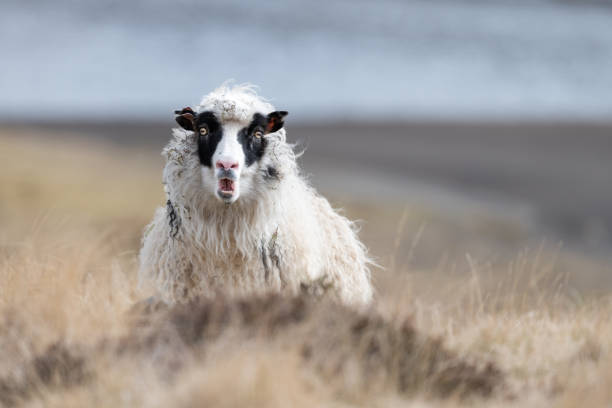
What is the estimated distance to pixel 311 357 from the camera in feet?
16.7

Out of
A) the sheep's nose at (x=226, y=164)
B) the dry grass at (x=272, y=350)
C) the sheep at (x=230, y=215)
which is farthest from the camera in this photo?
the sheep at (x=230, y=215)

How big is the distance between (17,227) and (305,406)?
19.6m

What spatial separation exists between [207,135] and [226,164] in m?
0.48

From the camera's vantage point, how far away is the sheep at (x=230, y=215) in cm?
697

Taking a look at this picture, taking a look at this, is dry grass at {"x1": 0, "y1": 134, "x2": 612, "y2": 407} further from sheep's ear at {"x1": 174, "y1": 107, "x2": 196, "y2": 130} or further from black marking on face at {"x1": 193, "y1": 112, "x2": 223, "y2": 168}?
sheep's ear at {"x1": 174, "y1": 107, "x2": 196, "y2": 130}

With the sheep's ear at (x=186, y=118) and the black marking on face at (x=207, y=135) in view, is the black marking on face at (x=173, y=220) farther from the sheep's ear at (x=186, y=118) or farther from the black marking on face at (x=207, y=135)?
the sheep's ear at (x=186, y=118)

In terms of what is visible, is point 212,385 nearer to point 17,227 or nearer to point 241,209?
point 241,209

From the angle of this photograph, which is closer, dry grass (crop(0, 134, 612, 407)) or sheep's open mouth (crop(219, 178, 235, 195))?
dry grass (crop(0, 134, 612, 407))

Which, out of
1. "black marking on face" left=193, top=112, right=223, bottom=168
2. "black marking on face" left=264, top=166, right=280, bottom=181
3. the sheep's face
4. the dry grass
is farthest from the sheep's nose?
the dry grass

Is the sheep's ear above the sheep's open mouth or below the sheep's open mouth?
above

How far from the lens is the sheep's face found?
22.2 feet

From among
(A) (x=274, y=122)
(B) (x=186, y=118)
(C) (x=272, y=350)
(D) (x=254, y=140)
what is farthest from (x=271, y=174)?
(C) (x=272, y=350)

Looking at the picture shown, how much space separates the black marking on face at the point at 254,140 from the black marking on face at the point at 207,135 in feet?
0.62

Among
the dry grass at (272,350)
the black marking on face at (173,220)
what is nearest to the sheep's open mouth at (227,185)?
the black marking on face at (173,220)
